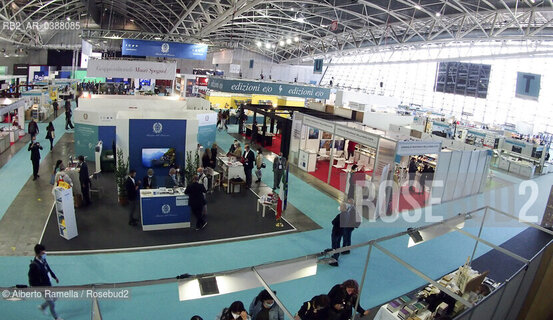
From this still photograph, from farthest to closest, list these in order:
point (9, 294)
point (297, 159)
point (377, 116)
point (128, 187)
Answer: point (377, 116)
point (297, 159)
point (128, 187)
point (9, 294)

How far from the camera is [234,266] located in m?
6.22

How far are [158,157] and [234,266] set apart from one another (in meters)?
4.75

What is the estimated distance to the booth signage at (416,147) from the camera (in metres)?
9.18

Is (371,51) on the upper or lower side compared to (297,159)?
upper

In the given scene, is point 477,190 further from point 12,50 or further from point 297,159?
point 12,50

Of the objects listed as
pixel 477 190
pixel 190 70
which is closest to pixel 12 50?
pixel 190 70

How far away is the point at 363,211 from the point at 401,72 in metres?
26.1

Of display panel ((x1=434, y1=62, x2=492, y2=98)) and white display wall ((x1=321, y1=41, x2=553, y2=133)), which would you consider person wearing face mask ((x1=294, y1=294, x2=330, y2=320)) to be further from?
white display wall ((x1=321, y1=41, x2=553, y2=133))

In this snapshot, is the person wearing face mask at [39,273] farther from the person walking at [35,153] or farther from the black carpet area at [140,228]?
the person walking at [35,153]

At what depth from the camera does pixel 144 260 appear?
243 inches

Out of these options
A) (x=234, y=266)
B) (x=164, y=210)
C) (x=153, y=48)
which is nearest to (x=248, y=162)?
(x=164, y=210)

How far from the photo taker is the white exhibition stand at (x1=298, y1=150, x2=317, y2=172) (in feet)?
42.2

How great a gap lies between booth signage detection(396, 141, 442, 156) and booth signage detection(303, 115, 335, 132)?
2.59 meters

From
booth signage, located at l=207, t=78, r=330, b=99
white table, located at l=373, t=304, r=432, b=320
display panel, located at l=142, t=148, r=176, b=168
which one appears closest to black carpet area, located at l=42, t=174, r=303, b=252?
display panel, located at l=142, t=148, r=176, b=168
